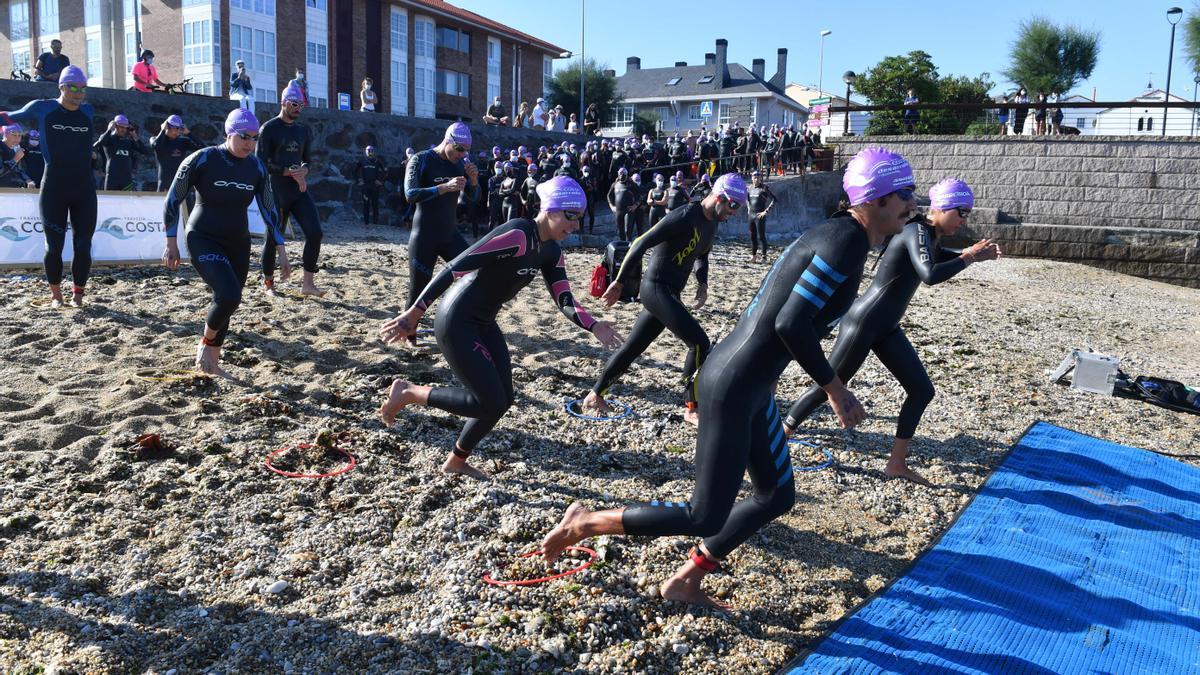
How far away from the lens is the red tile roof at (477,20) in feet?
133

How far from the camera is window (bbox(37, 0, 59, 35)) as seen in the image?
42.1 metres

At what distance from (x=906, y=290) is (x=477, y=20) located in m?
41.8

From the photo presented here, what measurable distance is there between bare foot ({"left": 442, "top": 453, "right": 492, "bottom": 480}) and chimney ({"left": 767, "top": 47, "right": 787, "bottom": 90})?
67.2 metres

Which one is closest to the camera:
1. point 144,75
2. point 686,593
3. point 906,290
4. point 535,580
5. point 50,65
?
point 686,593

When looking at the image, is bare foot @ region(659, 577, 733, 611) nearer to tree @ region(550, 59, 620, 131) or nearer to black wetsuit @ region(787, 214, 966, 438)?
black wetsuit @ region(787, 214, 966, 438)

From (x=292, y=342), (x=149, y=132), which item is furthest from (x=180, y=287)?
(x=149, y=132)

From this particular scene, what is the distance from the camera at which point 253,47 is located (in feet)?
120

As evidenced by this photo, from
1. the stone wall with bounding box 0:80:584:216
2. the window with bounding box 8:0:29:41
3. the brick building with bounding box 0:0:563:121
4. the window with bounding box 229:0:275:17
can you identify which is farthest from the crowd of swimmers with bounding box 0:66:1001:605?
the window with bounding box 8:0:29:41

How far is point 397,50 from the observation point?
1577 inches

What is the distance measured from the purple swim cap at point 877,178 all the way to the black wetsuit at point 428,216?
15.5 ft

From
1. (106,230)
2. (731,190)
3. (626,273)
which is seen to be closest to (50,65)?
(106,230)

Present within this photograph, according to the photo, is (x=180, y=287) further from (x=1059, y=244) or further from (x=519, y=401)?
(x=1059, y=244)

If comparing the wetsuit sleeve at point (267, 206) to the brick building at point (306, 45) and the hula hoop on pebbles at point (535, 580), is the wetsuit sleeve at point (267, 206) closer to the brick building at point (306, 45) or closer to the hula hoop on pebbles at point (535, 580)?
the hula hoop on pebbles at point (535, 580)

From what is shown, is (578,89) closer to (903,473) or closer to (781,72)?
(781,72)
